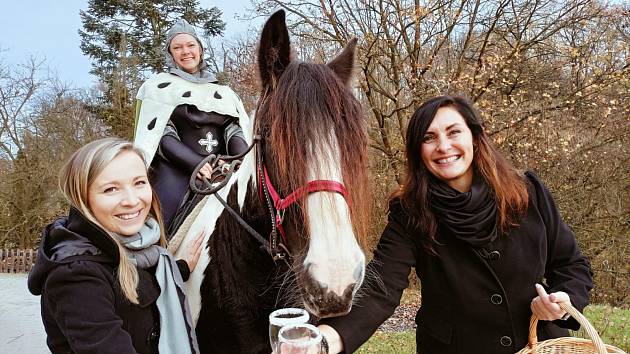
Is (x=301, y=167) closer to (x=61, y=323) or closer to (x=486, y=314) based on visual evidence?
(x=61, y=323)

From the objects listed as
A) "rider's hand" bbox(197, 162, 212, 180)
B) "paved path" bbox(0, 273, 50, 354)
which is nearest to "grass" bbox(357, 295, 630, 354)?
"paved path" bbox(0, 273, 50, 354)

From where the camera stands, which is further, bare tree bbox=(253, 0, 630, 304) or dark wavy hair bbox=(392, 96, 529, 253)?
bare tree bbox=(253, 0, 630, 304)

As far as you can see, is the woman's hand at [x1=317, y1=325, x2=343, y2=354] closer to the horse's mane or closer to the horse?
the horse

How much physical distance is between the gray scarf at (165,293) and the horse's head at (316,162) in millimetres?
620

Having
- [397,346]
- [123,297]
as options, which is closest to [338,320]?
[123,297]

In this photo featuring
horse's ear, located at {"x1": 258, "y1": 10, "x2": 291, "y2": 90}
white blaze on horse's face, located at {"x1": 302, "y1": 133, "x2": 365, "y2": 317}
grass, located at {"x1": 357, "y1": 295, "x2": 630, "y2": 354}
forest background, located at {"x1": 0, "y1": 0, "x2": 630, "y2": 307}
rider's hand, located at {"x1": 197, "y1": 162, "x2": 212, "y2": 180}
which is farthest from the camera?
forest background, located at {"x1": 0, "y1": 0, "x2": 630, "y2": 307}

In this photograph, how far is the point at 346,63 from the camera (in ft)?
8.52

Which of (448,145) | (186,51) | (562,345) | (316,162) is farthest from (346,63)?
(562,345)

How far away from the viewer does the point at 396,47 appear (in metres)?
11.5

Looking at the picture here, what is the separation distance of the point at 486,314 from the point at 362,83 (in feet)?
29.6

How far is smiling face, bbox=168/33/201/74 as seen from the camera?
3658mm

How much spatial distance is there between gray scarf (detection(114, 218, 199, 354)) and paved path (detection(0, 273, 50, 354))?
5212mm

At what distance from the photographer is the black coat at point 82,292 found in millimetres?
1789

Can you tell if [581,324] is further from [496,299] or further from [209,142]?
[209,142]
